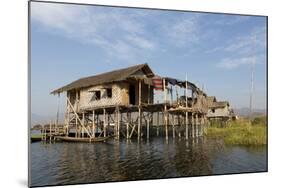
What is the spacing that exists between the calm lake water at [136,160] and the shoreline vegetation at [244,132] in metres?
0.10

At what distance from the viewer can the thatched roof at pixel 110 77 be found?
6758mm

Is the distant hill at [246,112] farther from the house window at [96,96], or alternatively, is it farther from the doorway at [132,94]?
the house window at [96,96]

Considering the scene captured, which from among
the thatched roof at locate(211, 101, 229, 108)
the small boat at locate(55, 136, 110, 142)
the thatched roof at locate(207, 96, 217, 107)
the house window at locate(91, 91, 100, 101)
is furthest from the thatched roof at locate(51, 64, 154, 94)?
the thatched roof at locate(211, 101, 229, 108)

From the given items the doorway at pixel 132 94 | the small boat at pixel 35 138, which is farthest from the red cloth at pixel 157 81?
the small boat at pixel 35 138

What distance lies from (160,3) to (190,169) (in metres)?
2.41

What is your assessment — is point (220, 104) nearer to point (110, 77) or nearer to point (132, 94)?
point (132, 94)

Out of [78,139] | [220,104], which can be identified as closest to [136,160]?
[78,139]

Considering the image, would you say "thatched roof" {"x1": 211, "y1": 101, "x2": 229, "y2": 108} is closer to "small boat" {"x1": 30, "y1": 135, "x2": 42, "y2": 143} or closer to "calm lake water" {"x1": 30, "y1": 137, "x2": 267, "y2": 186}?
"calm lake water" {"x1": 30, "y1": 137, "x2": 267, "y2": 186}

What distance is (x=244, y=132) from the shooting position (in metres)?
7.66

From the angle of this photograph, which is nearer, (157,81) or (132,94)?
(157,81)

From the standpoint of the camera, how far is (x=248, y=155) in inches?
297

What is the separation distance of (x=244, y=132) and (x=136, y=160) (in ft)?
6.10
